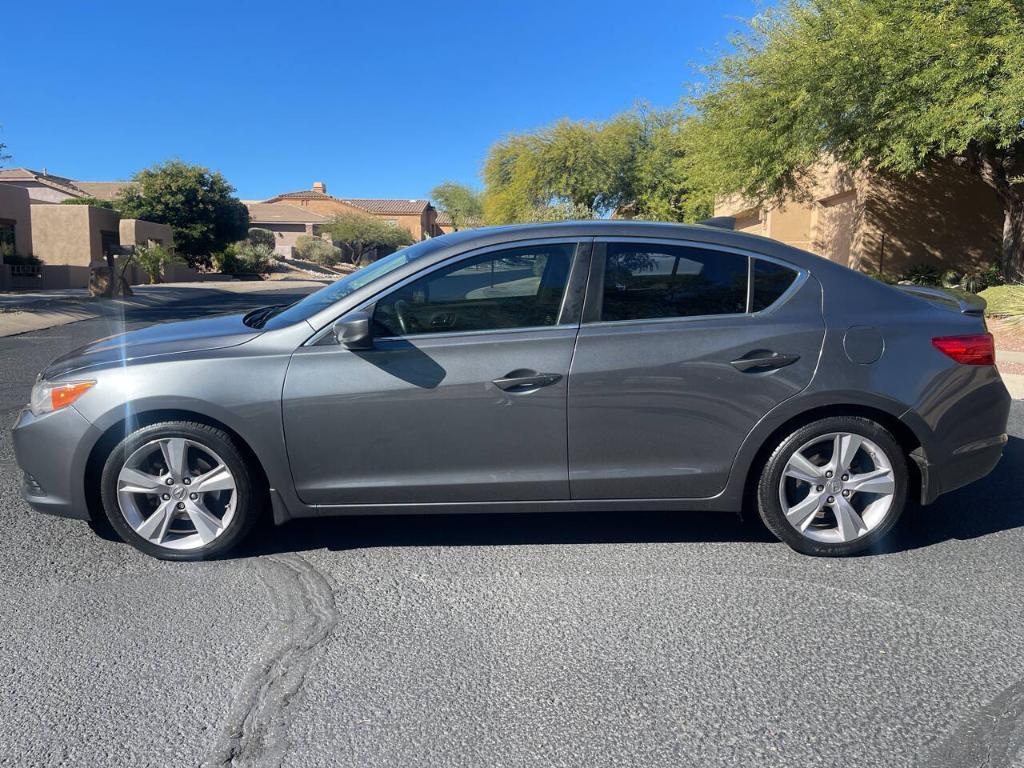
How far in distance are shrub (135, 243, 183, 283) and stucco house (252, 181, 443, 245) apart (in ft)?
132

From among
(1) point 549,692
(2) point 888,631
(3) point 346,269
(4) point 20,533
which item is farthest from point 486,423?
(3) point 346,269

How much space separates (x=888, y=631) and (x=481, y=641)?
5.60 feet

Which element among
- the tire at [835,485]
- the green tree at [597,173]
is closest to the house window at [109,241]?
the green tree at [597,173]

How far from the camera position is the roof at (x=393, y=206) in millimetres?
95875

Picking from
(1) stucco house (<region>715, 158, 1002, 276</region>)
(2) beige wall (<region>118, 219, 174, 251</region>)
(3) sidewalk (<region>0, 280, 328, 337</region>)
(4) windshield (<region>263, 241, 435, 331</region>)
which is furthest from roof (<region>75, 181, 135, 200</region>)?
(4) windshield (<region>263, 241, 435, 331</region>)

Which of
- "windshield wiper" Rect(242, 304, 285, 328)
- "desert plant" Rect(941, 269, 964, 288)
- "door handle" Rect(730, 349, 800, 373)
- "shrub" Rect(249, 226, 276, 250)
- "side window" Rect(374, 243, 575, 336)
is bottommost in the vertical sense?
"door handle" Rect(730, 349, 800, 373)

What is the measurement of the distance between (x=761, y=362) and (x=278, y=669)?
2597 mm

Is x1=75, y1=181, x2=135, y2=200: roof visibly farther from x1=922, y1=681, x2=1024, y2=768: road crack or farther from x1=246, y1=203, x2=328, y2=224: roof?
x1=922, y1=681, x2=1024, y2=768: road crack

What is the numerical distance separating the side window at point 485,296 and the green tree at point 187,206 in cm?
4469

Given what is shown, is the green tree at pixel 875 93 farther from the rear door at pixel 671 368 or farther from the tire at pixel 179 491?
the tire at pixel 179 491

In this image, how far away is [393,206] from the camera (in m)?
99.5

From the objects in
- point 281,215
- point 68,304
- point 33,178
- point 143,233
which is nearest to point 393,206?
point 281,215

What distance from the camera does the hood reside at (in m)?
4.19

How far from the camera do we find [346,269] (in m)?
67.6
